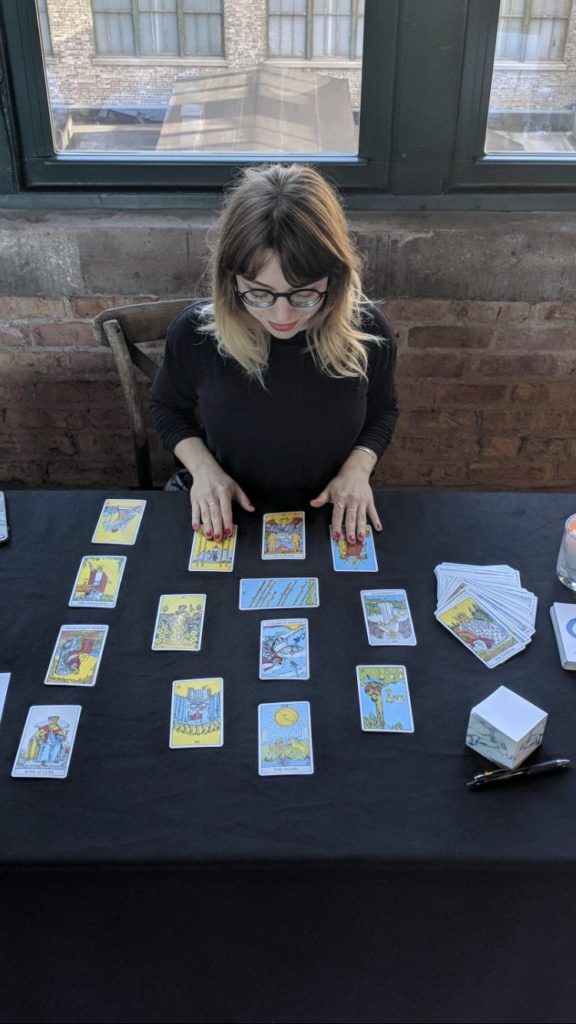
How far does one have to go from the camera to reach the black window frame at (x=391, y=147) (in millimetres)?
2242

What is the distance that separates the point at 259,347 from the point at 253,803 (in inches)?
39.0

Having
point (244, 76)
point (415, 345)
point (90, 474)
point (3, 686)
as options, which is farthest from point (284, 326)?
point (90, 474)

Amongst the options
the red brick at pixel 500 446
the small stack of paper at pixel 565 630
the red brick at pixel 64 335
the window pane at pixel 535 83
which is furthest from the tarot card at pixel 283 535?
the window pane at pixel 535 83

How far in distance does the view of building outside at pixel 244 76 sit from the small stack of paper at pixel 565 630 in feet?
5.15

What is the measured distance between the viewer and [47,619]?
4.89 ft

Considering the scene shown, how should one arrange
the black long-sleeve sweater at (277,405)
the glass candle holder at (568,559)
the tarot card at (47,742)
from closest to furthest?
the tarot card at (47,742)
the glass candle holder at (568,559)
the black long-sleeve sweater at (277,405)

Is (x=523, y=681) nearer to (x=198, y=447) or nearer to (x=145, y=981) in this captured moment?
(x=145, y=981)

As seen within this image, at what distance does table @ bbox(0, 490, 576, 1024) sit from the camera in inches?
43.9

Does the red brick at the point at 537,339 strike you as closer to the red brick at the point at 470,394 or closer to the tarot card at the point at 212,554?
→ the red brick at the point at 470,394

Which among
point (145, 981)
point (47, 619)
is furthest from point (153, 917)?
point (47, 619)

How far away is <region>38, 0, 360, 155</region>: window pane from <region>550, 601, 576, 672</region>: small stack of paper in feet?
5.24

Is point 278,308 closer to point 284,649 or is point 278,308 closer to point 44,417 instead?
point 284,649

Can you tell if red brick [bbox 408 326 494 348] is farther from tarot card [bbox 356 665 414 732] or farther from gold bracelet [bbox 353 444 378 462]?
tarot card [bbox 356 665 414 732]

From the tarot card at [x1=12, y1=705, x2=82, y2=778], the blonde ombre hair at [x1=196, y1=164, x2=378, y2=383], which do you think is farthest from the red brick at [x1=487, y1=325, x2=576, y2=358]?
the tarot card at [x1=12, y1=705, x2=82, y2=778]
